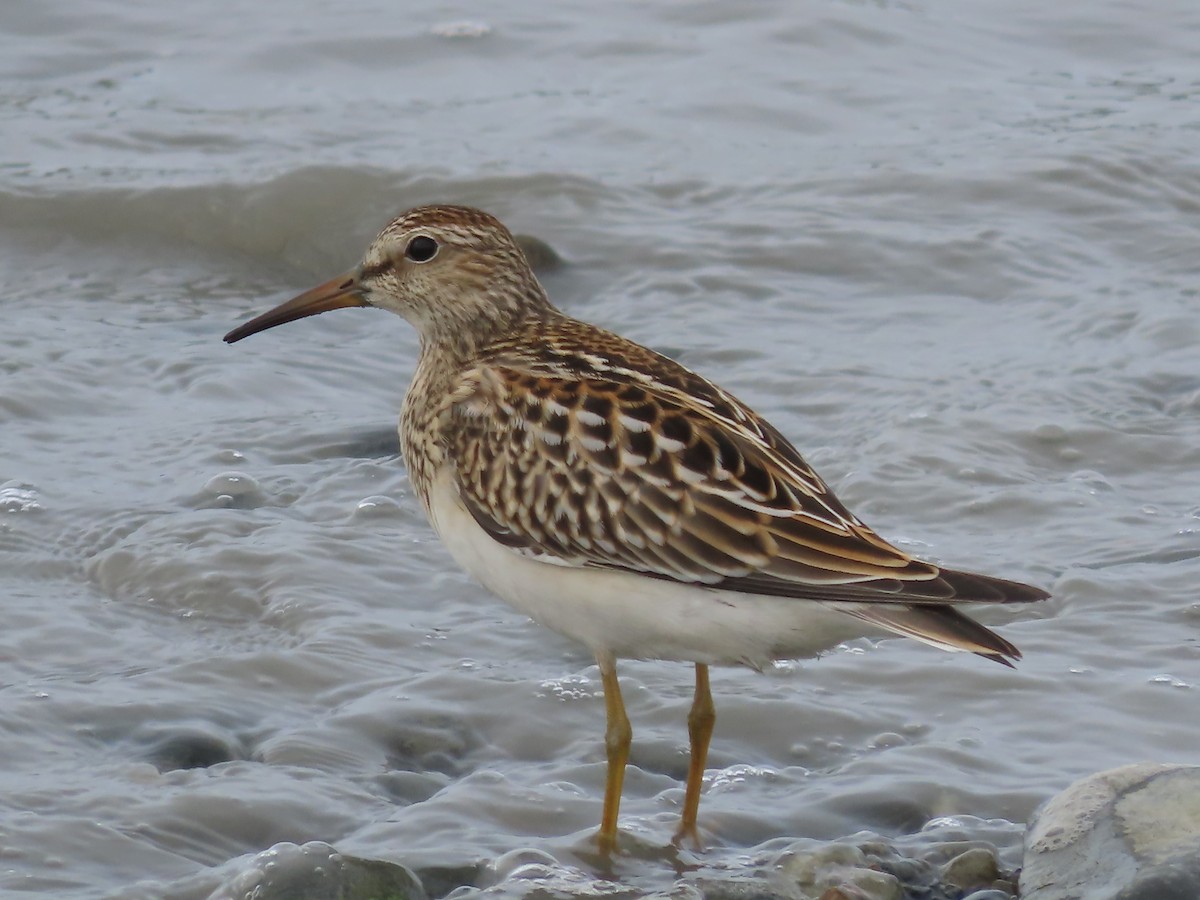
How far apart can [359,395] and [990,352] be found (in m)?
3.22

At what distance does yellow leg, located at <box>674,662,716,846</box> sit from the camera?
5.73m

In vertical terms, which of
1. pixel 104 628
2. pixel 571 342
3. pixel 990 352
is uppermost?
pixel 571 342

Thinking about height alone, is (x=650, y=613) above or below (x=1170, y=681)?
above

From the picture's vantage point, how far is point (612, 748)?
5.78m

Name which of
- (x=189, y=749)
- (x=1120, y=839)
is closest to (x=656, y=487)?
(x=1120, y=839)

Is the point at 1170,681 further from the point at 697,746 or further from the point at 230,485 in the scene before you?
the point at 230,485

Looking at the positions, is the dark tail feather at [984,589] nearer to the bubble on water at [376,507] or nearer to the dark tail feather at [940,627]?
the dark tail feather at [940,627]

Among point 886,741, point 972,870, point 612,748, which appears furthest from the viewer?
point 886,741

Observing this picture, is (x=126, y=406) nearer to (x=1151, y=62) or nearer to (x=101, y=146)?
(x=101, y=146)

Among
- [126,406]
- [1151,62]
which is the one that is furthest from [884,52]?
[126,406]

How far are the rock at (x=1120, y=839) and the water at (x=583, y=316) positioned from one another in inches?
16.9

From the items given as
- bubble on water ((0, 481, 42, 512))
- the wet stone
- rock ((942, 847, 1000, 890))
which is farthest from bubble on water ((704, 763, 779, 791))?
bubble on water ((0, 481, 42, 512))

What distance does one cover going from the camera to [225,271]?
11.0 metres

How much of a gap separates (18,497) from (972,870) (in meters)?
4.47
